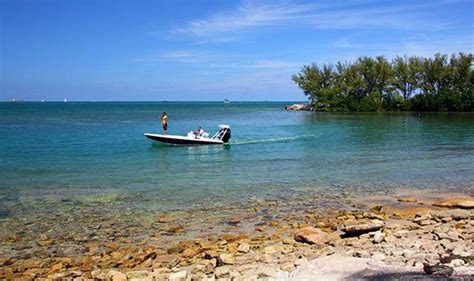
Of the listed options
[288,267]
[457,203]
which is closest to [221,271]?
[288,267]

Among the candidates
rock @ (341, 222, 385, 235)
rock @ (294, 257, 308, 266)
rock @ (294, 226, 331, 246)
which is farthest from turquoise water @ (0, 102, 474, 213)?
rock @ (294, 257, 308, 266)

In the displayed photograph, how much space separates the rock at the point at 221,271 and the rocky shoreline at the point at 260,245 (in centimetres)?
2

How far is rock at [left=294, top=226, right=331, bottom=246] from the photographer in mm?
10633

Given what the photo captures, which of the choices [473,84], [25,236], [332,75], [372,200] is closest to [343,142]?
[372,200]

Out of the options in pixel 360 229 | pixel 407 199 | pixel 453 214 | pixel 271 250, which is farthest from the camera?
pixel 407 199

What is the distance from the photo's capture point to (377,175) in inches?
836

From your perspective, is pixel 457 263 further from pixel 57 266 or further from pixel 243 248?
pixel 57 266

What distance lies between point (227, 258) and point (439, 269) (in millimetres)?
4051

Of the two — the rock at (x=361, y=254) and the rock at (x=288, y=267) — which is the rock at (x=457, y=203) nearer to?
the rock at (x=361, y=254)

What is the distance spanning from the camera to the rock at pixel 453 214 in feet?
42.2

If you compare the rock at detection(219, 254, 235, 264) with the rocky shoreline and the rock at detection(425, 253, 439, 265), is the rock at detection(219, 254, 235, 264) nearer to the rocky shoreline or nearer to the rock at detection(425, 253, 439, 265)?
the rocky shoreline

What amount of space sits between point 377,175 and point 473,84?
253ft

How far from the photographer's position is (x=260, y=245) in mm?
10656

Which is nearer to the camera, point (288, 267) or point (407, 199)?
point (288, 267)
